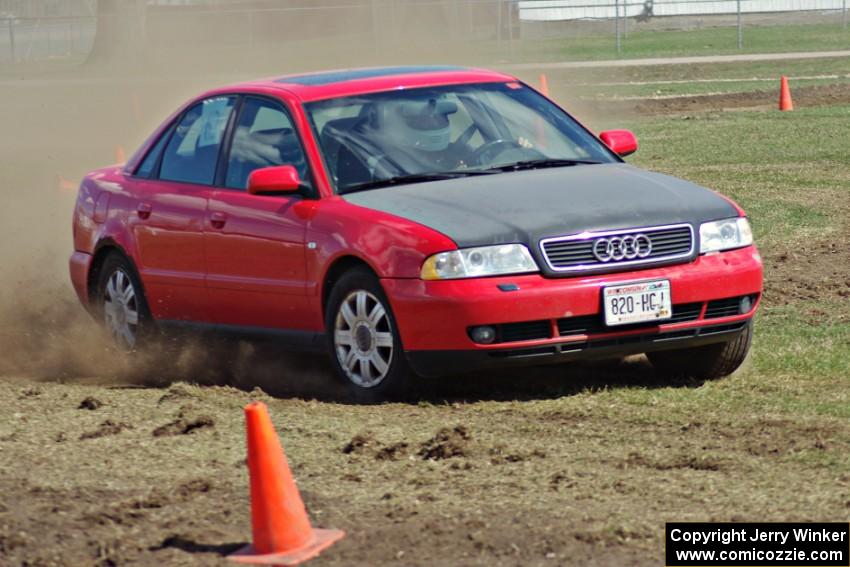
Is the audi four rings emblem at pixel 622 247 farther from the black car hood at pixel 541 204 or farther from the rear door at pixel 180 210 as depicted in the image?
the rear door at pixel 180 210

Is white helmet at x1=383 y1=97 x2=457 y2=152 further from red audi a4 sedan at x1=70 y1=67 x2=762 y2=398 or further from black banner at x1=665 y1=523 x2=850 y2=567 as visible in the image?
black banner at x1=665 y1=523 x2=850 y2=567

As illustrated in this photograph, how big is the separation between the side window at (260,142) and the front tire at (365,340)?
35.7 inches

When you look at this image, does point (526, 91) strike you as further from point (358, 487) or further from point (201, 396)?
point (358, 487)

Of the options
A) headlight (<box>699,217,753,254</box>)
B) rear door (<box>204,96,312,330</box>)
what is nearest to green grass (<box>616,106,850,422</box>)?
headlight (<box>699,217,753,254</box>)

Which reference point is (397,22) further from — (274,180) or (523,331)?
(523,331)

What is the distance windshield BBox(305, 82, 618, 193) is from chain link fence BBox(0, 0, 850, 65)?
36.3m

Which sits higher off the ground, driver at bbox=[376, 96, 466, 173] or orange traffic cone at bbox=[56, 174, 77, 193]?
driver at bbox=[376, 96, 466, 173]

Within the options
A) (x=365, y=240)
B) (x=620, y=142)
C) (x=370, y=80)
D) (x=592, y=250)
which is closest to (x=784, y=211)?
(x=620, y=142)

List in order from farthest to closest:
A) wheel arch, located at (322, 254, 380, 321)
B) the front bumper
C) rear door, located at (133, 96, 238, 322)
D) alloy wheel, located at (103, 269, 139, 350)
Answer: alloy wheel, located at (103, 269, 139, 350)
rear door, located at (133, 96, 238, 322)
wheel arch, located at (322, 254, 380, 321)
the front bumper

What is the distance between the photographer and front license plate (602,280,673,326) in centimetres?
802

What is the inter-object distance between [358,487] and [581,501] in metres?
0.93

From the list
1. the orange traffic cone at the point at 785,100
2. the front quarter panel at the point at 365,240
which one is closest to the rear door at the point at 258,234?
the front quarter panel at the point at 365,240

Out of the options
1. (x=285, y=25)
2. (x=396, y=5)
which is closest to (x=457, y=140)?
(x=396, y=5)

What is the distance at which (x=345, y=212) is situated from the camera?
337 inches
